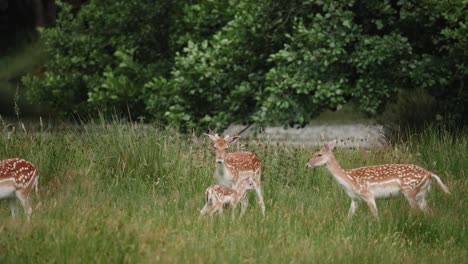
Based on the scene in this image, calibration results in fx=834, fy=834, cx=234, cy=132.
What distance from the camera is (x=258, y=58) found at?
688 inches

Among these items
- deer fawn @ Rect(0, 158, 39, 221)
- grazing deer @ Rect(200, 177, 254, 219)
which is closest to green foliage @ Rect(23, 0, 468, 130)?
grazing deer @ Rect(200, 177, 254, 219)

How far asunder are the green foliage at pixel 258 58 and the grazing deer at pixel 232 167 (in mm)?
4103

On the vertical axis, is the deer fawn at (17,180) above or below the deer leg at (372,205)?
above

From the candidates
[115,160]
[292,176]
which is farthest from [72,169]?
[292,176]

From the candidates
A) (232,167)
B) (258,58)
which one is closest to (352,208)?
(232,167)

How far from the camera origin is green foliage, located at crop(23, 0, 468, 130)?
15414mm

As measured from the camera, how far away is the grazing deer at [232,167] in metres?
11.1

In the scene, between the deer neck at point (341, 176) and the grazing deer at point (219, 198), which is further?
the deer neck at point (341, 176)

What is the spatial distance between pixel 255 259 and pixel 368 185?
3122 mm

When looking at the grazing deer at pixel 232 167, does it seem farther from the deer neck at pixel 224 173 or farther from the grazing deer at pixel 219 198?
the grazing deer at pixel 219 198

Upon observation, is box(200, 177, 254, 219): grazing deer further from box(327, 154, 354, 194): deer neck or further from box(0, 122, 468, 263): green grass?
box(327, 154, 354, 194): deer neck

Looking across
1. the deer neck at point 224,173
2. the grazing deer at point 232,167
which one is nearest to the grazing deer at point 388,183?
the grazing deer at point 232,167

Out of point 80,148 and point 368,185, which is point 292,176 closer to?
point 368,185

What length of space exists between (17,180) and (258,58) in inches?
352
